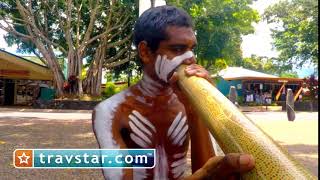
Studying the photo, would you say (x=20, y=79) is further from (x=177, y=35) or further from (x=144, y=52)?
(x=177, y=35)

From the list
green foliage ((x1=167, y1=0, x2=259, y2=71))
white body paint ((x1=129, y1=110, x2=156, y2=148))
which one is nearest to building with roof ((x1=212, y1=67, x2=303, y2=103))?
green foliage ((x1=167, y1=0, x2=259, y2=71))

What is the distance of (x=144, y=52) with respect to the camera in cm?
165

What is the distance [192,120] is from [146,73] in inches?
10.8

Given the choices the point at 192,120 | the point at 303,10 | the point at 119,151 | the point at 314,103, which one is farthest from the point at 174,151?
the point at 303,10

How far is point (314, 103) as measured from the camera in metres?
22.0

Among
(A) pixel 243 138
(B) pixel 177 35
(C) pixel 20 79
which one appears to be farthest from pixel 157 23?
(C) pixel 20 79

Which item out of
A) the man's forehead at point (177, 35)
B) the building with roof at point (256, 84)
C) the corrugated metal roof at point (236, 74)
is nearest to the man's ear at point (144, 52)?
the man's forehead at point (177, 35)

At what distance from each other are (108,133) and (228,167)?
2.02 feet

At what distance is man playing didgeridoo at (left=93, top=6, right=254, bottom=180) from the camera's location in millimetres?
1564

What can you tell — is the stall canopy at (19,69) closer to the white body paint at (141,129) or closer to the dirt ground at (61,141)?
the dirt ground at (61,141)

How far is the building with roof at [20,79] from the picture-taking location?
77.7 ft

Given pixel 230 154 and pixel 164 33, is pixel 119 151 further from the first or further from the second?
pixel 230 154

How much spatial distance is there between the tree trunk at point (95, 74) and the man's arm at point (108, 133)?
752 inches

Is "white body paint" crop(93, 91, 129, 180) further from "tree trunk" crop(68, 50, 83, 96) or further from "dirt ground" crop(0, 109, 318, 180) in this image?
"tree trunk" crop(68, 50, 83, 96)
